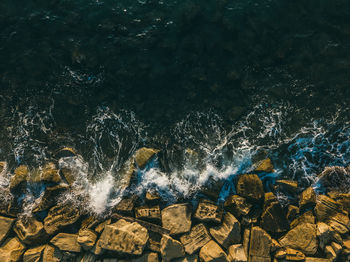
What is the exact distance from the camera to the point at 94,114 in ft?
34.1

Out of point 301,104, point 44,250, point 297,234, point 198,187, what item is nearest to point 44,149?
point 44,250

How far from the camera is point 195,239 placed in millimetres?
8727

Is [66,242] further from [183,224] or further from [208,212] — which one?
[208,212]

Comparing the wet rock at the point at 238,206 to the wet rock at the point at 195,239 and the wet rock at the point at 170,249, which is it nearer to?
the wet rock at the point at 195,239

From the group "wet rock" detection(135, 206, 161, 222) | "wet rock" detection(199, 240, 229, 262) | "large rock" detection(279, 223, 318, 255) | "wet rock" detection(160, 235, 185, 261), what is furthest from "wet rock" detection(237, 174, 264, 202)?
"wet rock" detection(135, 206, 161, 222)

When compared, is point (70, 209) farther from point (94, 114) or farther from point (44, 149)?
→ point (94, 114)

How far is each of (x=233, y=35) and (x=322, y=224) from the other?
9.39 m

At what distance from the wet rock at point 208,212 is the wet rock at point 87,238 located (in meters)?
4.29

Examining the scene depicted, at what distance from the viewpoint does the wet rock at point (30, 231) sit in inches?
348

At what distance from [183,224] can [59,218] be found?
Result: 5.38m

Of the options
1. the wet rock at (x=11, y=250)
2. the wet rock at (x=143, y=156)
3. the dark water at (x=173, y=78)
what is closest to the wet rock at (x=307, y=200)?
the dark water at (x=173, y=78)

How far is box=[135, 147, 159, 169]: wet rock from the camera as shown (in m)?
9.69

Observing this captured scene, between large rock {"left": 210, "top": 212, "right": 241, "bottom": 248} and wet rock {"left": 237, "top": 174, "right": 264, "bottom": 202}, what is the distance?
45.6 inches

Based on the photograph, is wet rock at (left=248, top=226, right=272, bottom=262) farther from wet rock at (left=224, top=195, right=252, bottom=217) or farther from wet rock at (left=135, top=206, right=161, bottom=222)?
wet rock at (left=135, top=206, right=161, bottom=222)
